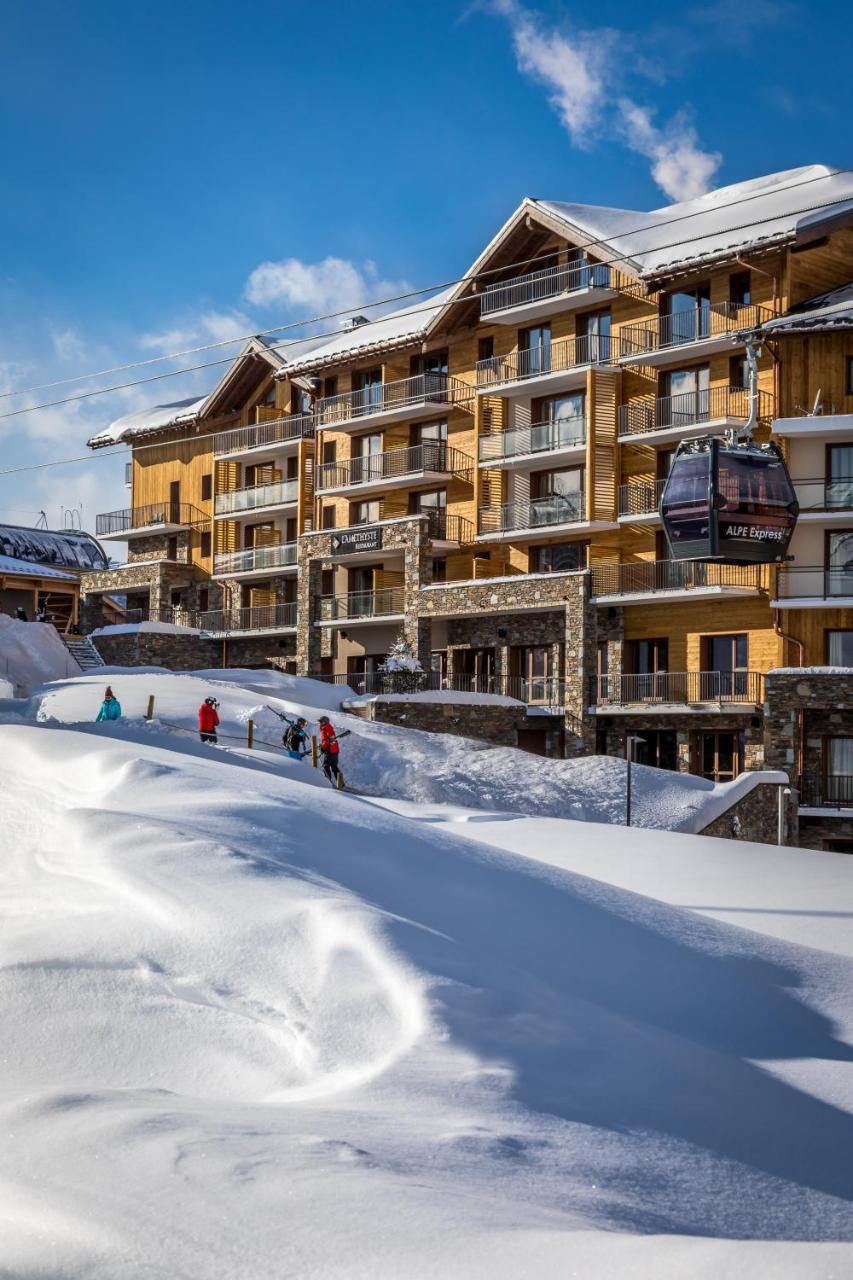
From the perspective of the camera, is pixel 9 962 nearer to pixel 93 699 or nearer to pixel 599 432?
pixel 93 699

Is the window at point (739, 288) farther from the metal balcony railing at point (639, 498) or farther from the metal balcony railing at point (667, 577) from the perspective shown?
the metal balcony railing at point (667, 577)

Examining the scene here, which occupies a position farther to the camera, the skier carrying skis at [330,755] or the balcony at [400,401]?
the balcony at [400,401]

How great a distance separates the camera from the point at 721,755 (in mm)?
37250

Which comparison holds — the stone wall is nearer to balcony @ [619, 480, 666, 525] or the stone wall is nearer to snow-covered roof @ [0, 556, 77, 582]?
balcony @ [619, 480, 666, 525]

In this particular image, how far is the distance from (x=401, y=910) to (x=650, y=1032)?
2.03m

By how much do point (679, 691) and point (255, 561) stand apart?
18.7m

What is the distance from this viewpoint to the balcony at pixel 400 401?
44594 mm

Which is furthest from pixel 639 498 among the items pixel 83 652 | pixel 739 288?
pixel 83 652

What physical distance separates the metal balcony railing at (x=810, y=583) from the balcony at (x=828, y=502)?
50.0 inches

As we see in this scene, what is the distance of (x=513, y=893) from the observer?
33.9ft

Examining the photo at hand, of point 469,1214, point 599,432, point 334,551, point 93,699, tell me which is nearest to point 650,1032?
point 469,1214

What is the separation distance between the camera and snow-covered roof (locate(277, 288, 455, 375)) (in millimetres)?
45625

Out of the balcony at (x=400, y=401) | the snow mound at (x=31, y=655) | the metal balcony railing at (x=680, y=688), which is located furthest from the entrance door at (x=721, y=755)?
the snow mound at (x=31, y=655)

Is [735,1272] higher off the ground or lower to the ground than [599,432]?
lower
